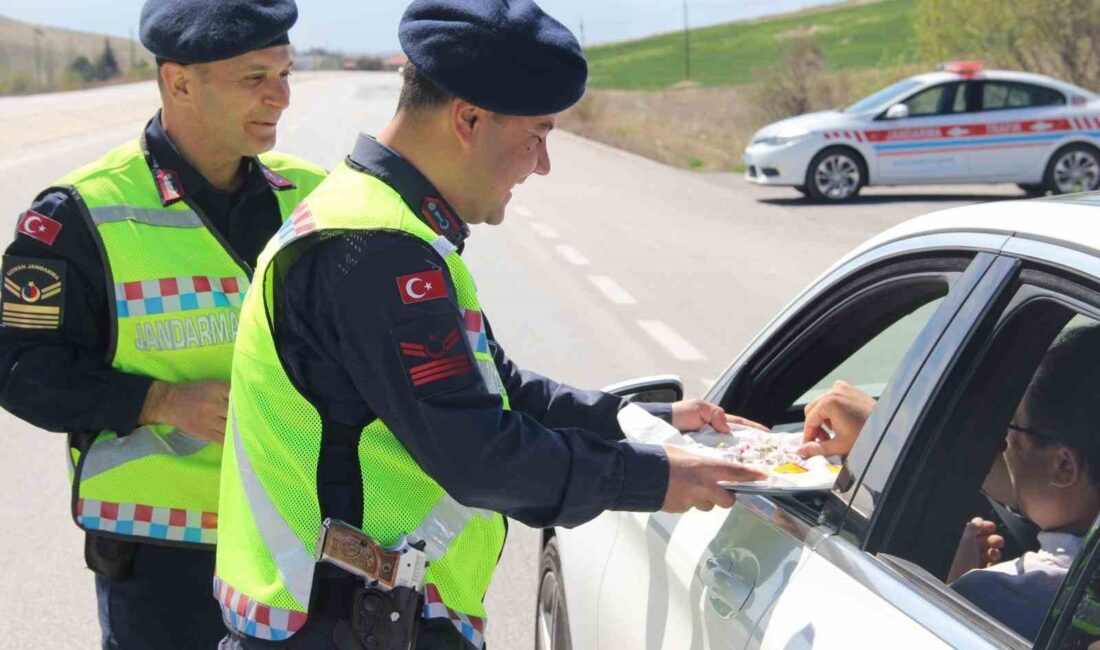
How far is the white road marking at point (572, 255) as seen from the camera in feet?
42.4

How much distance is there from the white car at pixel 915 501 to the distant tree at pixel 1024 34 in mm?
24332

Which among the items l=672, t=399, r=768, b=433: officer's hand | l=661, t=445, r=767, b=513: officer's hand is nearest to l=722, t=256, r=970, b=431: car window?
l=672, t=399, r=768, b=433: officer's hand

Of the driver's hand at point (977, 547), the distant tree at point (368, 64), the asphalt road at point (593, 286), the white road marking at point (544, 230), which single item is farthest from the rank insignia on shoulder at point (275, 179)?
the distant tree at point (368, 64)

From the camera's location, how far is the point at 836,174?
60.1 ft

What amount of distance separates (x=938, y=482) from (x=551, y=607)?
1.56 m

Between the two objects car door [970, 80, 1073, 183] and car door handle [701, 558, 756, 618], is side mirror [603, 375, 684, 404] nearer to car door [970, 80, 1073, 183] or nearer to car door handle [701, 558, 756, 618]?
car door handle [701, 558, 756, 618]

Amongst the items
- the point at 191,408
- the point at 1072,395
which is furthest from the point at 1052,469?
the point at 191,408

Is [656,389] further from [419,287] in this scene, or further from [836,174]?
[836,174]

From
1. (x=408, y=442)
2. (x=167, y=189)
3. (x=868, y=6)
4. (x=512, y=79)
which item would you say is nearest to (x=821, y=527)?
(x=408, y=442)

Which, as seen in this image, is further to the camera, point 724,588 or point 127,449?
point 127,449

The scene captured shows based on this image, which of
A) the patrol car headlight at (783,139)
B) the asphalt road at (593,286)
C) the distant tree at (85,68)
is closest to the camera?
the asphalt road at (593,286)

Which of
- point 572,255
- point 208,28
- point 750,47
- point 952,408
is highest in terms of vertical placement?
point 208,28

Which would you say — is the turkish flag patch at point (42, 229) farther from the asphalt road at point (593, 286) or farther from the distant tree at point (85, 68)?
the distant tree at point (85, 68)

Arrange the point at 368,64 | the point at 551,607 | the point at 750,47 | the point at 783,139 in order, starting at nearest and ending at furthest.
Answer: the point at 551,607
the point at 783,139
the point at 750,47
the point at 368,64
